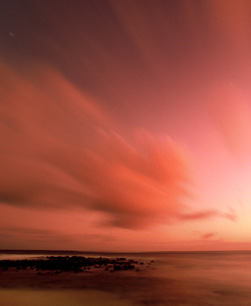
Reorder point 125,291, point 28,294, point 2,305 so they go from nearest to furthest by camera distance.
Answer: point 2,305
point 28,294
point 125,291

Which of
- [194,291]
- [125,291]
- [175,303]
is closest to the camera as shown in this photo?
[175,303]

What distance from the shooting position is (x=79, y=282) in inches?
1156

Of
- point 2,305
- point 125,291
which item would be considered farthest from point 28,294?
point 125,291

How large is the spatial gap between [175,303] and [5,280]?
774 inches

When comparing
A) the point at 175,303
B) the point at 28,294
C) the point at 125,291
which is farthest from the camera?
the point at 125,291

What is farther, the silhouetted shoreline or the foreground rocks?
the silhouetted shoreline

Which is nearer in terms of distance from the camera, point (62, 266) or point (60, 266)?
point (60, 266)

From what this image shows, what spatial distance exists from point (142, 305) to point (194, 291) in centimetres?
922

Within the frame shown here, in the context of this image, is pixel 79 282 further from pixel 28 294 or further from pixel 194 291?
pixel 194 291

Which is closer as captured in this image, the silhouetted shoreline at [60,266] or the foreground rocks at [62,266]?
the foreground rocks at [62,266]

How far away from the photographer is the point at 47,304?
19438 millimetres

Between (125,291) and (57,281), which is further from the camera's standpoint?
(57,281)

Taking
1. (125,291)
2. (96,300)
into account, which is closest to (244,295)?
(125,291)

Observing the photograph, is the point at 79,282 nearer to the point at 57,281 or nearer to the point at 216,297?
the point at 57,281
